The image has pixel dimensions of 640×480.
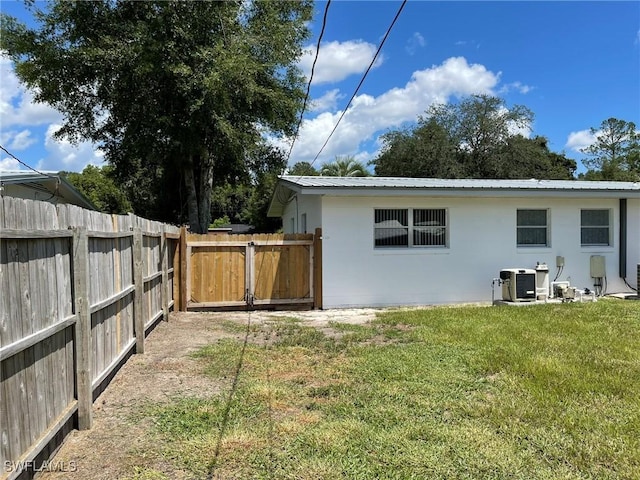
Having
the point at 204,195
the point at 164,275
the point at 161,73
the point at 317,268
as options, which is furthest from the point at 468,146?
the point at 164,275

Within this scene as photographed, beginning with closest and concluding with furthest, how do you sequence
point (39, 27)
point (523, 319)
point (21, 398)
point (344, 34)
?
point (21, 398), point (344, 34), point (523, 319), point (39, 27)

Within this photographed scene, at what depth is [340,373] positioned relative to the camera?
16.9ft

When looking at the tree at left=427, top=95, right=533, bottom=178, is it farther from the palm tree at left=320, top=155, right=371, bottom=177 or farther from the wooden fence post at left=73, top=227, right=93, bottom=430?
the wooden fence post at left=73, top=227, right=93, bottom=430

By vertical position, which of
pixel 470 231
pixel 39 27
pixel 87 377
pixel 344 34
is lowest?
pixel 87 377

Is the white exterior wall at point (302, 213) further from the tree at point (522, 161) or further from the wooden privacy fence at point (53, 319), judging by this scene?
the tree at point (522, 161)

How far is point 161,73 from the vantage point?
17297mm

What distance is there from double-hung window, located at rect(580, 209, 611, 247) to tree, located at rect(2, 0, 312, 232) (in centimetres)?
1203

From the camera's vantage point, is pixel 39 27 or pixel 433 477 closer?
pixel 433 477

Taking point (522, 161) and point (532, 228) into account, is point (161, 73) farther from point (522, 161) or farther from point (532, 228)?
point (522, 161)

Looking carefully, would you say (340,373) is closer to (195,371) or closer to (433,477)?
(195,371)

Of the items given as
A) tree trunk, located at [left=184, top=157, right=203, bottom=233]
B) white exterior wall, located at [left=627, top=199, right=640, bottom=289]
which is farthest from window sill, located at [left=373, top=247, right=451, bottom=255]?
tree trunk, located at [left=184, top=157, right=203, bottom=233]

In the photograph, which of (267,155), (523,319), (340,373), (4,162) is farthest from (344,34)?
(267,155)

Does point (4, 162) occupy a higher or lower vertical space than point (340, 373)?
higher

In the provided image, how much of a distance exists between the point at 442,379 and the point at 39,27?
20220 millimetres
